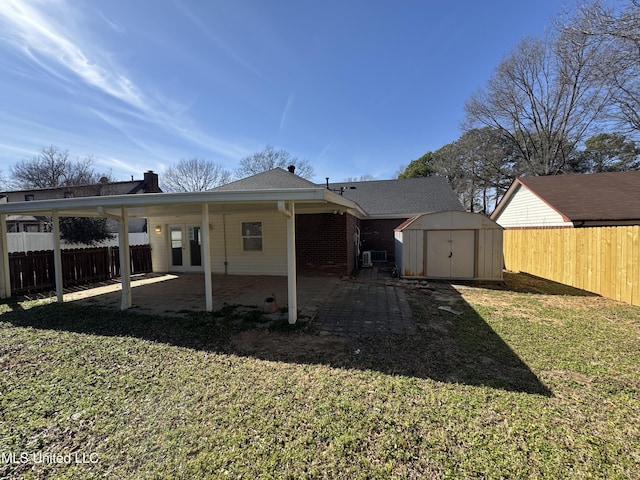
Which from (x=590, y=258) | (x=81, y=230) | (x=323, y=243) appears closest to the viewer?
(x=590, y=258)

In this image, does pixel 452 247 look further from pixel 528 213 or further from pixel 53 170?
pixel 53 170

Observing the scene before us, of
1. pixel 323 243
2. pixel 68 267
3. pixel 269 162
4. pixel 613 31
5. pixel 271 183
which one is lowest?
pixel 68 267

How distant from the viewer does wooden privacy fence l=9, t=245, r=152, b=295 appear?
779cm

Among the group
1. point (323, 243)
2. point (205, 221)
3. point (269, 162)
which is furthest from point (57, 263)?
point (269, 162)

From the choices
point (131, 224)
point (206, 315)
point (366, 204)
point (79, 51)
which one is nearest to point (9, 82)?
point (79, 51)

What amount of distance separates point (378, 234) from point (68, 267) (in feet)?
46.3

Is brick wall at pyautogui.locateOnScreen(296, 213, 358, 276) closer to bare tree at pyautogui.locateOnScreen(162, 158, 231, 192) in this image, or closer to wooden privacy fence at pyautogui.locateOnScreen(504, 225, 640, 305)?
wooden privacy fence at pyautogui.locateOnScreen(504, 225, 640, 305)

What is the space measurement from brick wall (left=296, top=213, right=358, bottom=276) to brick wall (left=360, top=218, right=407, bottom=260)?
6670 millimetres

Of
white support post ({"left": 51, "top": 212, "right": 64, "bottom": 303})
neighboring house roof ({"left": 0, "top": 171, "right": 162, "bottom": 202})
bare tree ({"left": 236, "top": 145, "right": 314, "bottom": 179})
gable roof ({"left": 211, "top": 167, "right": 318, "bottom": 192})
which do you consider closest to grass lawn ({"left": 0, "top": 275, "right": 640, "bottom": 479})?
white support post ({"left": 51, "top": 212, "right": 64, "bottom": 303})

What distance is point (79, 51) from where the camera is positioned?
691 centimetres

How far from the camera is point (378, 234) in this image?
16.3 meters

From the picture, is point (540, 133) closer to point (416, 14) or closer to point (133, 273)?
point (416, 14)

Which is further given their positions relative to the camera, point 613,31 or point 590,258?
point 590,258

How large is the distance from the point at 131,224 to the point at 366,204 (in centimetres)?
2272
